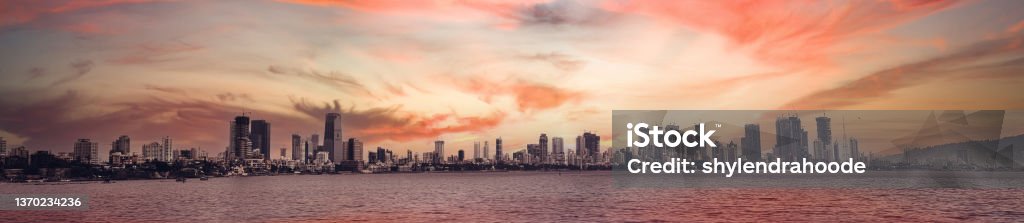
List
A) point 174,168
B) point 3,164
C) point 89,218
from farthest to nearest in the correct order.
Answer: point 174,168
point 3,164
point 89,218

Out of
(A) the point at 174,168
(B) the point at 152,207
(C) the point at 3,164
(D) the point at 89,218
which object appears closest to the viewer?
(D) the point at 89,218

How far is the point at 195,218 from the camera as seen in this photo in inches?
2207

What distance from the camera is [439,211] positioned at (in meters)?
61.6

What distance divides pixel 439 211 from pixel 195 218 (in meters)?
17.2

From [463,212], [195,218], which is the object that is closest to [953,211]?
[463,212]

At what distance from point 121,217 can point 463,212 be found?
24.0 m

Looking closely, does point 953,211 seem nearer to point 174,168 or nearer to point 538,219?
point 538,219

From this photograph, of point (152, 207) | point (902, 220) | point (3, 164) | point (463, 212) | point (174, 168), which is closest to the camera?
point (902, 220)

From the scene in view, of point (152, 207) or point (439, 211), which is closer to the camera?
point (439, 211)

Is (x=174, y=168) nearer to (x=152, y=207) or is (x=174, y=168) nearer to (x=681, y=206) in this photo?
(x=152, y=207)

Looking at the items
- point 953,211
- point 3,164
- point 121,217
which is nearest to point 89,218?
point 121,217

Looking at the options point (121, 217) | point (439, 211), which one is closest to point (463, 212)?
point (439, 211)

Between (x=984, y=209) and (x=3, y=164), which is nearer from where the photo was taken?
(x=984, y=209)

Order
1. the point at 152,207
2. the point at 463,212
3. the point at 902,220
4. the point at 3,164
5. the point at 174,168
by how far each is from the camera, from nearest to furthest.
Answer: the point at 902,220 < the point at 463,212 < the point at 152,207 < the point at 3,164 < the point at 174,168
